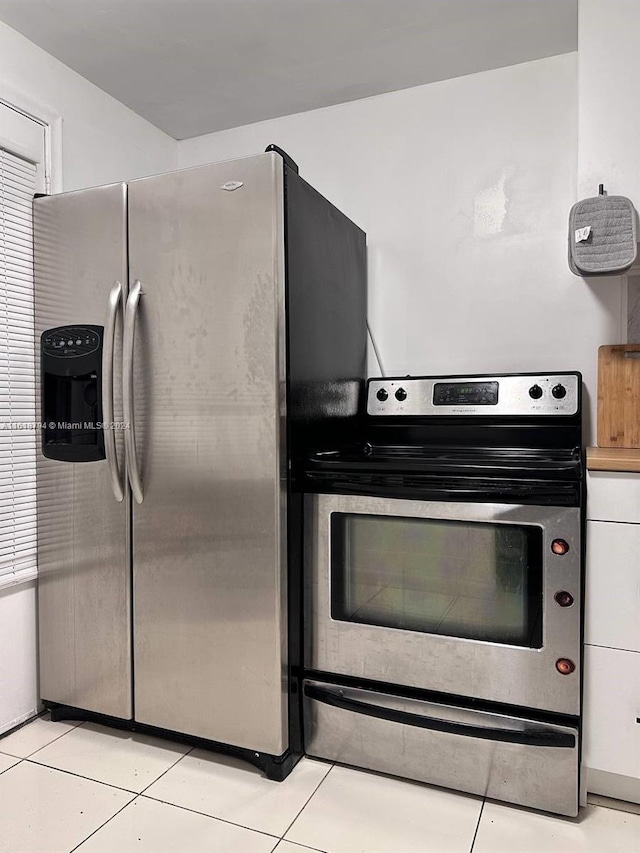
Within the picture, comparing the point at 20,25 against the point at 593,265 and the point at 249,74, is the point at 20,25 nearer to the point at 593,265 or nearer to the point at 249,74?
the point at 249,74

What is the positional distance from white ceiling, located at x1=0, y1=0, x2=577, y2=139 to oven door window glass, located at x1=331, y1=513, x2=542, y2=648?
1.55 m

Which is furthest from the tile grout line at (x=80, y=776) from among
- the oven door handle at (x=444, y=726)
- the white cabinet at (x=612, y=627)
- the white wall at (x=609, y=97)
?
the white wall at (x=609, y=97)

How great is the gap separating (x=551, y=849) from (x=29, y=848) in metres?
1.25

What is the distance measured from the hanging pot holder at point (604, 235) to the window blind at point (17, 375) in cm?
171

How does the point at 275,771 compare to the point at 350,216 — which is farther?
the point at 350,216

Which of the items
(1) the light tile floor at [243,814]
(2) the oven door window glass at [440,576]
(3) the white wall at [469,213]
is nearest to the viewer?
(1) the light tile floor at [243,814]

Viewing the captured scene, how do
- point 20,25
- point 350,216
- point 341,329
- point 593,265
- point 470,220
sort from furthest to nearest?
point 350,216, point 470,220, point 341,329, point 20,25, point 593,265

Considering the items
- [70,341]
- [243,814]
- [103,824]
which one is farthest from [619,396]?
[103,824]

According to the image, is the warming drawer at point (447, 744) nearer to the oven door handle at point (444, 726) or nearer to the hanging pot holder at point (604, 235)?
the oven door handle at point (444, 726)

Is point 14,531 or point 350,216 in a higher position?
point 350,216

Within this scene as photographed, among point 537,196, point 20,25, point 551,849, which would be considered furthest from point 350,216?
point 551,849

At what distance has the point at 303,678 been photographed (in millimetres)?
1864

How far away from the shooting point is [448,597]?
171 centimetres

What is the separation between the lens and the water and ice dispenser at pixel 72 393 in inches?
77.1
